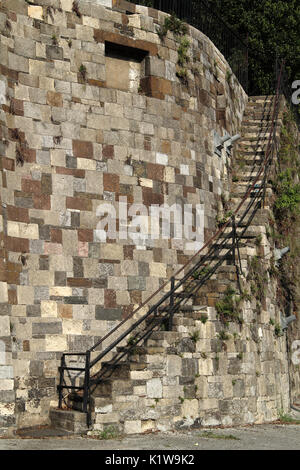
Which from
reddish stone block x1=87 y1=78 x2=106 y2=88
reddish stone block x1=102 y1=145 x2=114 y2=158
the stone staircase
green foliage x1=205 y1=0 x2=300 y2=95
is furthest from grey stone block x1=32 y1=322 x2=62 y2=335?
green foliage x1=205 y1=0 x2=300 y2=95

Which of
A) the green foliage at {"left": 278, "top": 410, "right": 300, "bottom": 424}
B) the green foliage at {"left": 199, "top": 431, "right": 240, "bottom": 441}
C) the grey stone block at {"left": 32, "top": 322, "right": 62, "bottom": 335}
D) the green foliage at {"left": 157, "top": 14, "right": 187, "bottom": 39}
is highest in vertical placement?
the green foliage at {"left": 157, "top": 14, "right": 187, "bottom": 39}

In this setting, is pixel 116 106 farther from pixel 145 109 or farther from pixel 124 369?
pixel 124 369

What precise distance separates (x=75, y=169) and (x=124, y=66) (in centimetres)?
279

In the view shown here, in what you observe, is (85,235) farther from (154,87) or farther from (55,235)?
(154,87)

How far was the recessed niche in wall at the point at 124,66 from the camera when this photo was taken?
55.9 feet

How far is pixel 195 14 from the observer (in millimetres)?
20688

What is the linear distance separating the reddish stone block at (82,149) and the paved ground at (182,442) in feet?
17.5

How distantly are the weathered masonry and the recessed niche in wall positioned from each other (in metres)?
0.03

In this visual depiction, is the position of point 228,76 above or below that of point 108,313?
above

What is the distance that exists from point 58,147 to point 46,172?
56 centimetres

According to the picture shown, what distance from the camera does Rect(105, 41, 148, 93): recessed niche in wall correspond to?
1705 cm

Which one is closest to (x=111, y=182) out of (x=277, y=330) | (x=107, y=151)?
(x=107, y=151)

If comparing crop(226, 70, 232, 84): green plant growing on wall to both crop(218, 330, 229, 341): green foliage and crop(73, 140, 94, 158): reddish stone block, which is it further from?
crop(218, 330, 229, 341): green foliage

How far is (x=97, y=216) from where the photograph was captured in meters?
16.1
